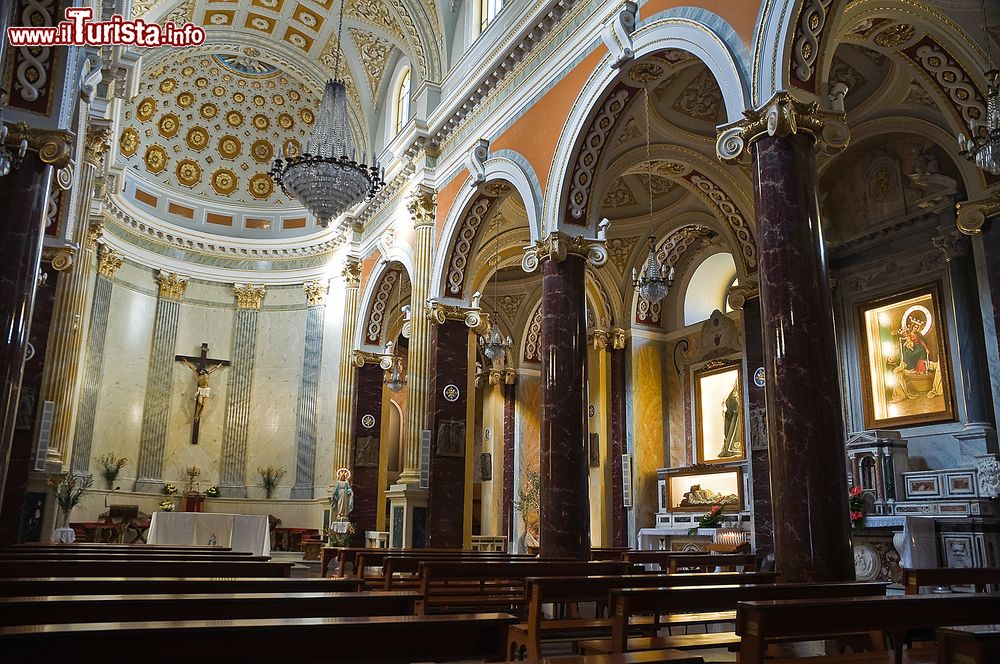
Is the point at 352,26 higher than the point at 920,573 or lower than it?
higher

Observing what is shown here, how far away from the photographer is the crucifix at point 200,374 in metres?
19.4

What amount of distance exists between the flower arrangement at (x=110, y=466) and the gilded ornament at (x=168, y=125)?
8.28m

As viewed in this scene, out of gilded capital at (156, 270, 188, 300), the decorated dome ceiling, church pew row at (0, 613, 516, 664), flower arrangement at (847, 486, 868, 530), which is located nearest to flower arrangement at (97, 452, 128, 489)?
gilded capital at (156, 270, 188, 300)

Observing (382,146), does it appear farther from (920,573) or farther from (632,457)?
(920,573)

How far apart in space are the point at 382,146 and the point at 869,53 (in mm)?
10768

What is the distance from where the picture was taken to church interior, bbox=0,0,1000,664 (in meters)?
5.03

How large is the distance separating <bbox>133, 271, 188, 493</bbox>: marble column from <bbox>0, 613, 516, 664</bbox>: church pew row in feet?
57.8

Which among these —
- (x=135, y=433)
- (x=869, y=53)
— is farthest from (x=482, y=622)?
(x=135, y=433)

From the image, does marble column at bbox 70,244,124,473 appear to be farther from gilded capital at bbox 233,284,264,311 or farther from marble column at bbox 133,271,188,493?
gilded capital at bbox 233,284,264,311

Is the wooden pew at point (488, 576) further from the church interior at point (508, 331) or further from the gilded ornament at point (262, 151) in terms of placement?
the gilded ornament at point (262, 151)

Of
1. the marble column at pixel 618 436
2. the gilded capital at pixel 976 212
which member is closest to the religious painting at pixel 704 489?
the marble column at pixel 618 436

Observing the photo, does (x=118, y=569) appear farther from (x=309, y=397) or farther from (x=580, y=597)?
(x=309, y=397)

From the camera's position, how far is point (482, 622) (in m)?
2.72

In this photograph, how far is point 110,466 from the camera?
17.6 metres
